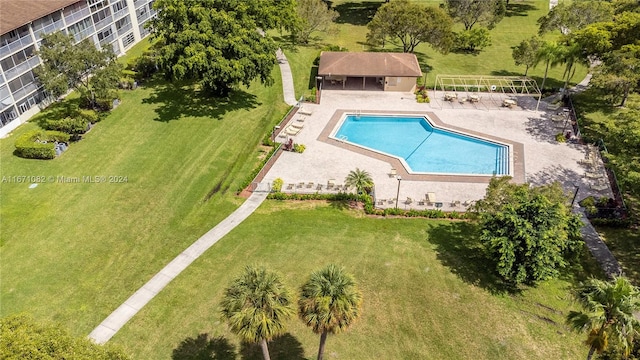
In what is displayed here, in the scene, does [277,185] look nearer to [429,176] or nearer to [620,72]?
[429,176]

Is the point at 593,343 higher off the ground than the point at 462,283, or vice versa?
the point at 593,343

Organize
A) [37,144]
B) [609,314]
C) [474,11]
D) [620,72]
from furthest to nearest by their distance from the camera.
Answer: [474,11]
[620,72]
[37,144]
[609,314]

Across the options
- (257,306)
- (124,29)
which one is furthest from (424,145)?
(124,29)

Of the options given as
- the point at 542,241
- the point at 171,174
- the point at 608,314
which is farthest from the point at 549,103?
the point at 171,174

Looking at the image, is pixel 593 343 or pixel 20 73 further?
pixel 20 73

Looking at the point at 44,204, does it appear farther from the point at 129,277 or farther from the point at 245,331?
the point at 245,331

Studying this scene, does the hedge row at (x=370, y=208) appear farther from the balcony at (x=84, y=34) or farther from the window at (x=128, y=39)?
the window at (x=128, y=39)
